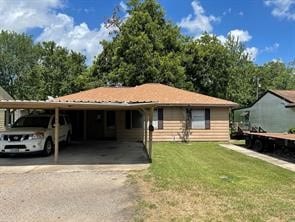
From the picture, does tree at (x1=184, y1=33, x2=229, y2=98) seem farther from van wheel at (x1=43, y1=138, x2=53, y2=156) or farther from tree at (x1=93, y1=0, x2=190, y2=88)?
van wheel at (x1=43, y1=138, x2=53, y2=156)

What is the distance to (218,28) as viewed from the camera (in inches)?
1639

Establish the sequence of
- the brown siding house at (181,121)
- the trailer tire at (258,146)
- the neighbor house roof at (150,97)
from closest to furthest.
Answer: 1. the trailer tire at (258,146)
2. the neighbor house roof at (150,97)
3. the brown siding house at (181,121)

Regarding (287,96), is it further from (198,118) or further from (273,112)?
(198,118)

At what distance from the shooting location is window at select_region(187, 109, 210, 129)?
22.6 m

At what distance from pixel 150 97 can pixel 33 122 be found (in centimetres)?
887

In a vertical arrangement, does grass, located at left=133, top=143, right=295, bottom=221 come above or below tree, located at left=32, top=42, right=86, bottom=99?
below

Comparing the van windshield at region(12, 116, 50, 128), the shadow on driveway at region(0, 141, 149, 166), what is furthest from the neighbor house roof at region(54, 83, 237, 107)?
the shadow on driveway at region(0, 141, 149, 166)

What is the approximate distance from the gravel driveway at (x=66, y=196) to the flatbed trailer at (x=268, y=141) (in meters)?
7.01

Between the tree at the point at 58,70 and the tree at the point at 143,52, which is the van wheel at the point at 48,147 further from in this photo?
the tree at the point at 58,70

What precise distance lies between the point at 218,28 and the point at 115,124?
2274 centimetres

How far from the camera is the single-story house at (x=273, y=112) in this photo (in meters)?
26.1

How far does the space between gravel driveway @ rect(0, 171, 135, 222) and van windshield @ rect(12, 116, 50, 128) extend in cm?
506

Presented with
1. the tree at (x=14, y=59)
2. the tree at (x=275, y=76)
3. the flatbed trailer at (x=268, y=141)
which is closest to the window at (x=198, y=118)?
the flatbed trailer at (x=268, y=141)

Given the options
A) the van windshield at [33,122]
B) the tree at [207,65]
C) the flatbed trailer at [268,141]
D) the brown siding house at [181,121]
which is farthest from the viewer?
the tree at [207,65]
